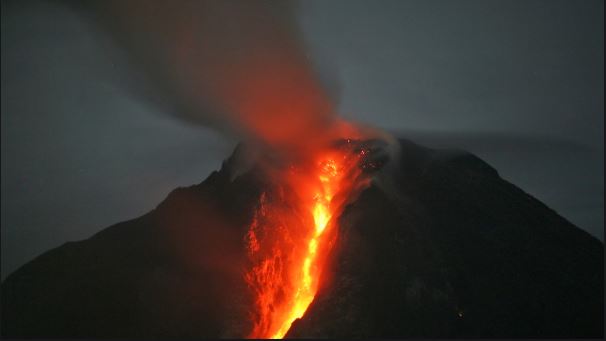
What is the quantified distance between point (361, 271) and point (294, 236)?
13377mm

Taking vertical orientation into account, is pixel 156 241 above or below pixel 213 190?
below

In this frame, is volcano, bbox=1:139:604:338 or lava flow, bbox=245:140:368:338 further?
lava flow, bbox=245:140:368:338

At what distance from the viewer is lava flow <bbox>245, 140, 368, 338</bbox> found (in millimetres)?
42781

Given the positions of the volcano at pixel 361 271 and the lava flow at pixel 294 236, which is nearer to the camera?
the volcano at pixel 361 271

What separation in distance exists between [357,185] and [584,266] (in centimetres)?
3211

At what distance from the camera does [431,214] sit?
52.4 meters

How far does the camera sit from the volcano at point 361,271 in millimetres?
36938

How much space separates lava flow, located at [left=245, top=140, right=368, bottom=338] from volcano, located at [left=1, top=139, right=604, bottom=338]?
514 mm

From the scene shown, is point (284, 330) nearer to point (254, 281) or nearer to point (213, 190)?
point (254, 281)

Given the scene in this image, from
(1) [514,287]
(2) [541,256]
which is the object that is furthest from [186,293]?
(2) [541,256]

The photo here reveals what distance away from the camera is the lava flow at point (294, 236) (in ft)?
140

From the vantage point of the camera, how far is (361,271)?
134ft

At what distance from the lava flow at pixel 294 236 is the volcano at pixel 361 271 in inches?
20.3

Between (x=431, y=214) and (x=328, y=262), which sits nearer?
(x=328, y=262)
